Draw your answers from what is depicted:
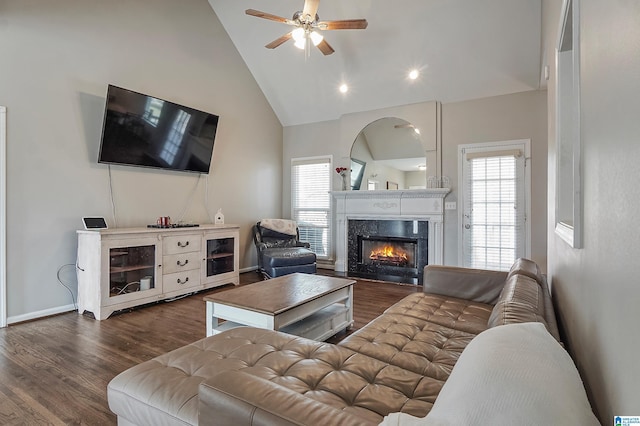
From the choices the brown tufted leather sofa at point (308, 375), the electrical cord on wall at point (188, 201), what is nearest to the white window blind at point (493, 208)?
the brown tufted leather sofa at point (308, 375)

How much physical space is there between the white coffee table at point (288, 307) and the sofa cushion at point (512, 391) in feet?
5.22

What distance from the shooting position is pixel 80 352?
8.38 ft

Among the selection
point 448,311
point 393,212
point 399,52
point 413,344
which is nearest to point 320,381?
point 413,344

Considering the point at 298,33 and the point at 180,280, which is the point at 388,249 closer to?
the point at 180,280

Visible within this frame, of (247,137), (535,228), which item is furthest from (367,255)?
(247,137)

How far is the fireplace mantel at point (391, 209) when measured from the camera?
503 centimetres

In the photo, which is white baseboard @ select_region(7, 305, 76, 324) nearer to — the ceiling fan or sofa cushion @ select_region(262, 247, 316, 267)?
sofa cushion @ select_region(262, 247, 316, 267)

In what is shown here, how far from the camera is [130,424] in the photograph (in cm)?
140

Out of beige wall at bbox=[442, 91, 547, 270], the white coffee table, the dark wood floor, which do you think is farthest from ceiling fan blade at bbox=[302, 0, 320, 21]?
the dark wood floor

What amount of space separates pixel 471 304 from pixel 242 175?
14.3 ft

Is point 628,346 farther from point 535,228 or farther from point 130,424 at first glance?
point 535,228

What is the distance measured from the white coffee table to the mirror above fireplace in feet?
10.6

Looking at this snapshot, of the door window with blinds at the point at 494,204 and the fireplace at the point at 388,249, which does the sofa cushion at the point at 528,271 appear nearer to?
the door window with blinds at the point at 494,204

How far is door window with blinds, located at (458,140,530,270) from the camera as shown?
4.60 metres
